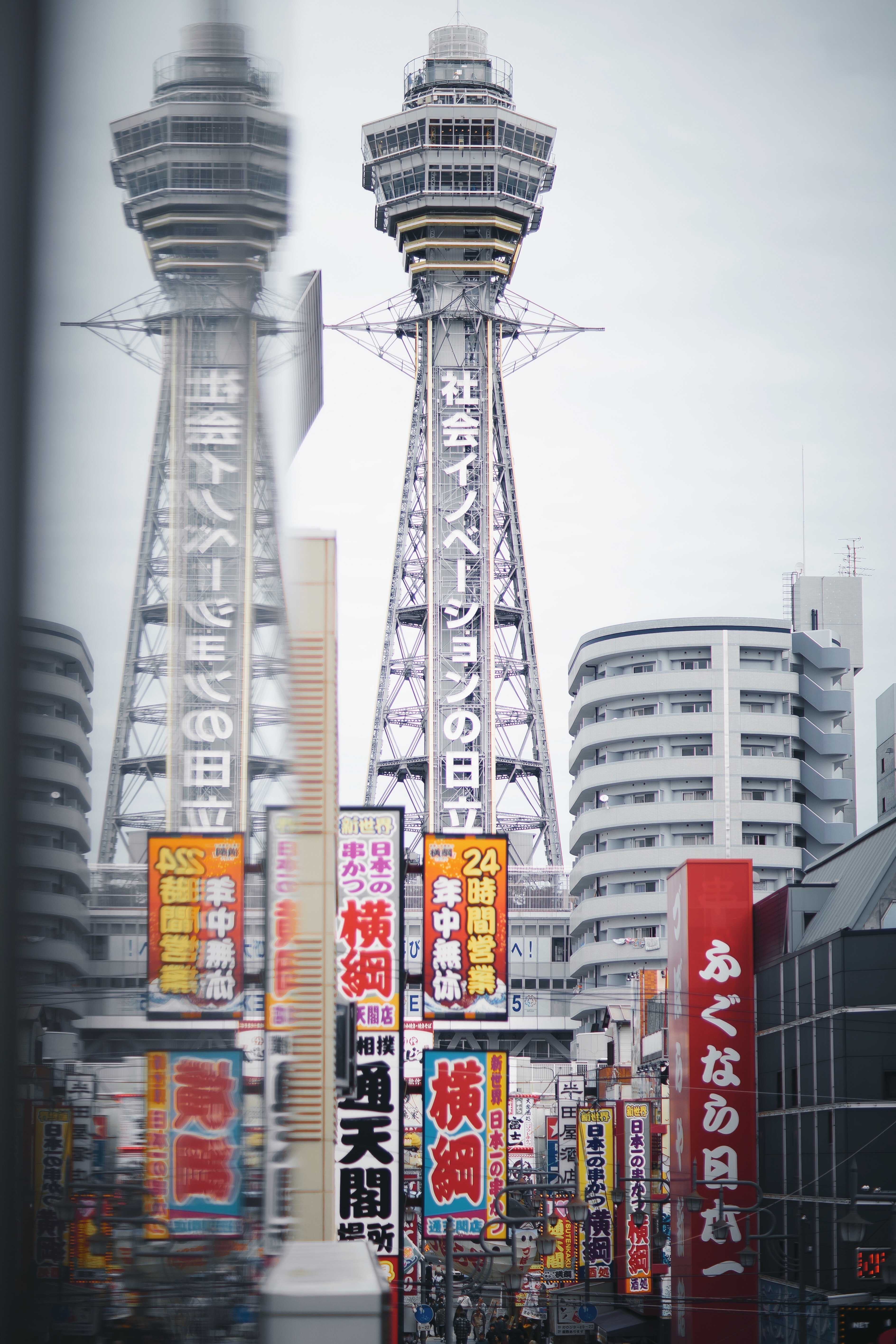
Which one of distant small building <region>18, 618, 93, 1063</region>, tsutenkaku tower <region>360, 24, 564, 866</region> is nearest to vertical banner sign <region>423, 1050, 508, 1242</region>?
distant small building <region>18, 618, 93, 1063</region>

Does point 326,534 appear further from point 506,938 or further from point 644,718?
point 644,718

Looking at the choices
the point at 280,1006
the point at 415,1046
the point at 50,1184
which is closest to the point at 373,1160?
the point at 280,1006

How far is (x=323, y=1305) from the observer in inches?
126

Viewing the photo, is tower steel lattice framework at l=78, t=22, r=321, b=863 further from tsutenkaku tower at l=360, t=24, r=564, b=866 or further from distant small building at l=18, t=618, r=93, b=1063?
tsutenkaku tower at l=360, t=24, r=564, b=866

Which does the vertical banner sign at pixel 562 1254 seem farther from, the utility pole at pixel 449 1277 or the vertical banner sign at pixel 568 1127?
the utility pole at pixel 449 1277

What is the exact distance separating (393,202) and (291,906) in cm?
9288

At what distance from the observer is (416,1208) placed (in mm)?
27594

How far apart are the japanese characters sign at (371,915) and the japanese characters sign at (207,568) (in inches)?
617

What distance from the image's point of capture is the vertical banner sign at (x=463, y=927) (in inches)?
796

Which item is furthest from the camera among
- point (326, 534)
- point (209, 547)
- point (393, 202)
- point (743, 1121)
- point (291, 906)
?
point (393, 202)

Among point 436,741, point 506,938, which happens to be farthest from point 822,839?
point 506,938

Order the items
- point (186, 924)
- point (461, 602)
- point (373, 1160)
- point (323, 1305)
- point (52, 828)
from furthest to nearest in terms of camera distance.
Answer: point (461, 602) → point (373, 1160) → point (323, 1305) → point (186, 924) → point (52, 828)

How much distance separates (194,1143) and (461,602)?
8038 centimetres

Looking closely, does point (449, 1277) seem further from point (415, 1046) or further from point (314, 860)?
point (415, 1046)
